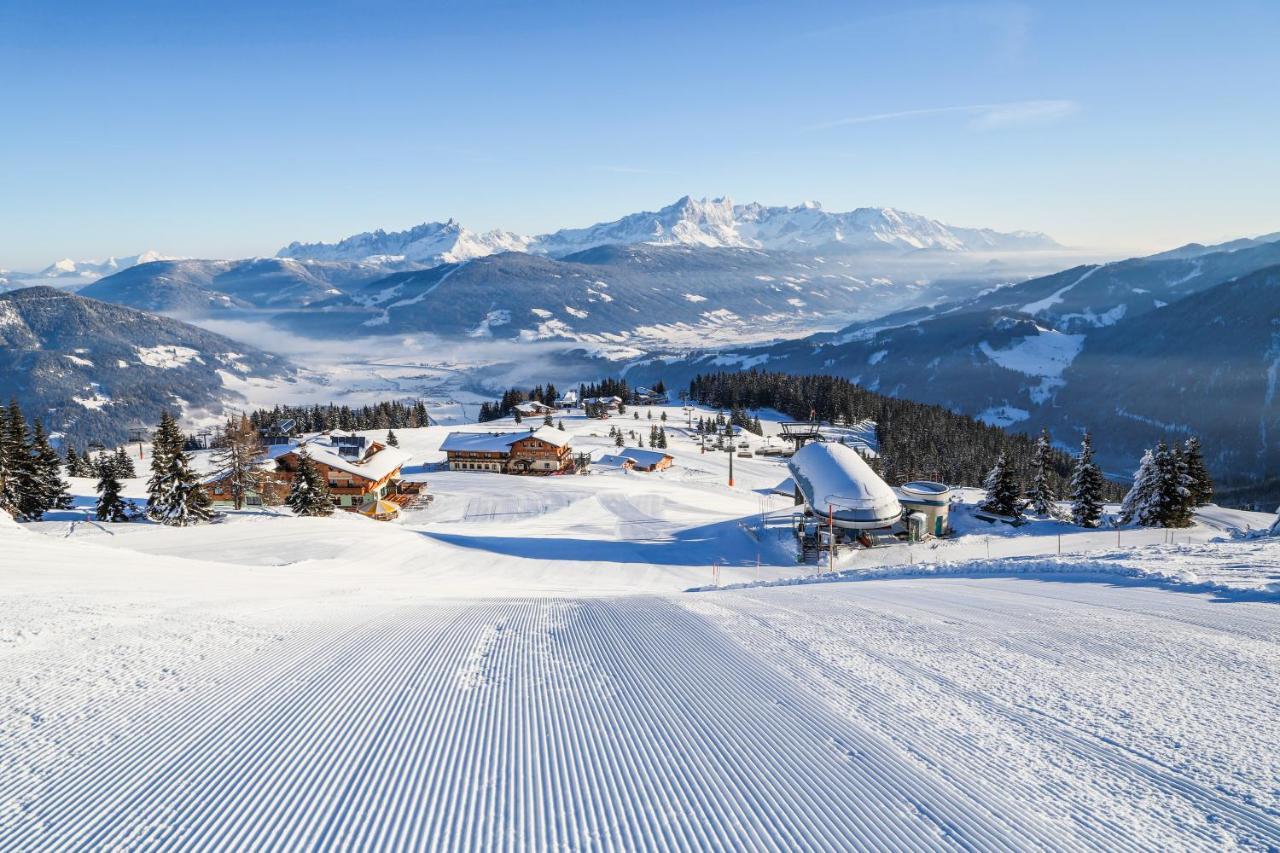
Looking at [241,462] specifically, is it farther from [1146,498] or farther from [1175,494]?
[1175,494]

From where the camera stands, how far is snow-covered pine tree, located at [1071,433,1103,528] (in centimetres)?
4500

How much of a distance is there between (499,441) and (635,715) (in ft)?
215

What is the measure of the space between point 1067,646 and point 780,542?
2576 centimetres

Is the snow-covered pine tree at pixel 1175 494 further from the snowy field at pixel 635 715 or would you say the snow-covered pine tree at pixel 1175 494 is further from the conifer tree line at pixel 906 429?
the snowy field at pixel 635 715

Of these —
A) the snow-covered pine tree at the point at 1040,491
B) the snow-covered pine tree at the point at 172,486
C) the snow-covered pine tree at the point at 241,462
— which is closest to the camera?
the snow-covered pine tree at the point at 172,486

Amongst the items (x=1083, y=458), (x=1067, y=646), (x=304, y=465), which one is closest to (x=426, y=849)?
(x=1067, y=646)

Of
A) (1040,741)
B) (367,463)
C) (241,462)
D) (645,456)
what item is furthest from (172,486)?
(645,456)

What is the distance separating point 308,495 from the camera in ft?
135

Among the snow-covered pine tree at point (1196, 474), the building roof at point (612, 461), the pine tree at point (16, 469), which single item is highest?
the pine tree at point (16, 469)

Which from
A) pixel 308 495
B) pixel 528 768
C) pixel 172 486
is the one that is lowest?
pixel 308 495

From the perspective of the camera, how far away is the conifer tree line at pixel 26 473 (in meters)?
35.2

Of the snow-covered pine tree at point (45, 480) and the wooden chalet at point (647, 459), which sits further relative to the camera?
the wooden chalet at point (647, 459)

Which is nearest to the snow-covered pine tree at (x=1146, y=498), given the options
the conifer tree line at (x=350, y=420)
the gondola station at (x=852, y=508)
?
the gondola station at (x=852, y=508)

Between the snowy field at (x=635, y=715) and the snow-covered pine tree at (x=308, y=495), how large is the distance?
22.7 meters
